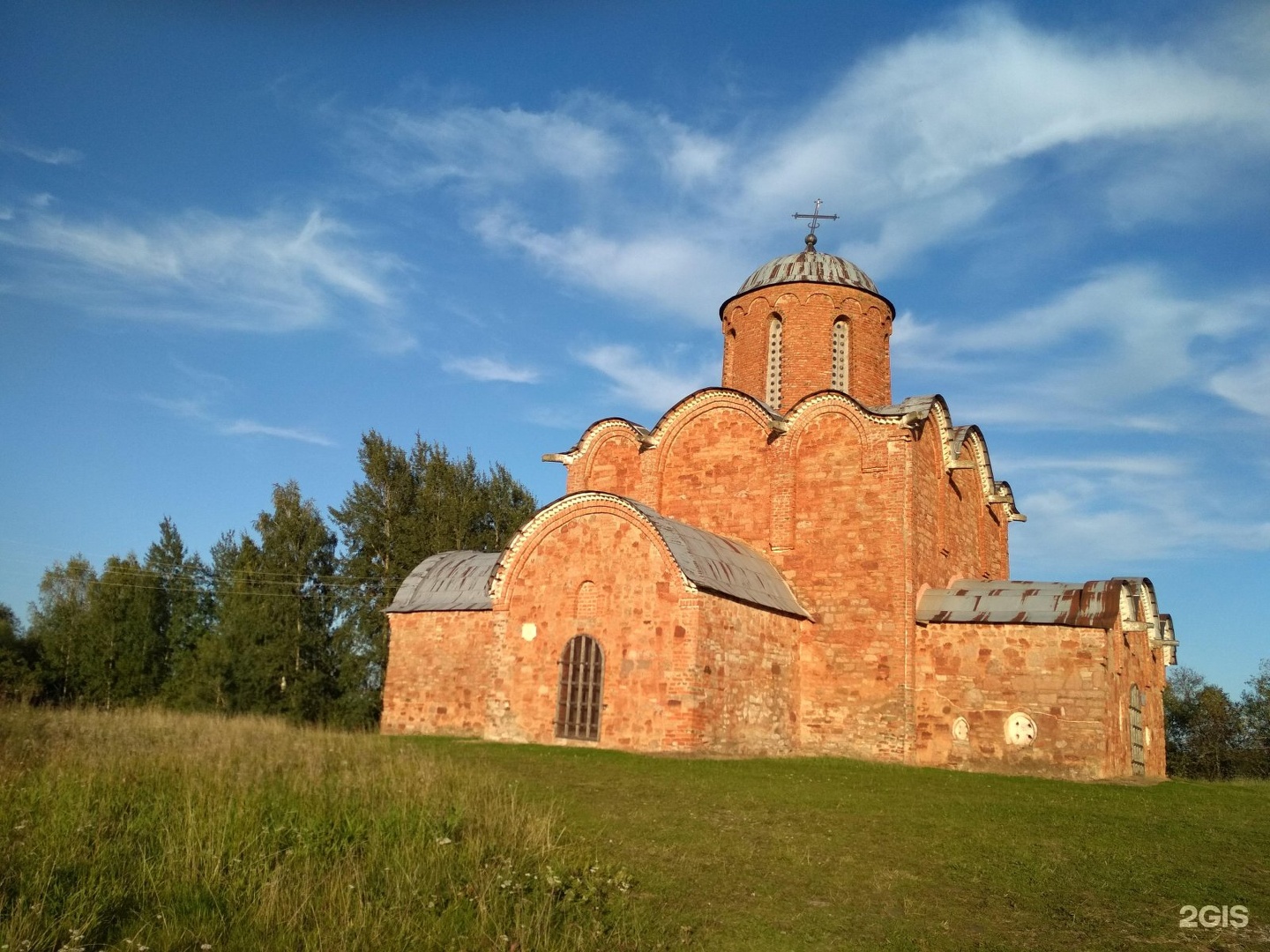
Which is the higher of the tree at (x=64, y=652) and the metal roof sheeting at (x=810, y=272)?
Result: the metal roof sheeting at (x=810, y=272)

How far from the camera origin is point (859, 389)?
22.9 m

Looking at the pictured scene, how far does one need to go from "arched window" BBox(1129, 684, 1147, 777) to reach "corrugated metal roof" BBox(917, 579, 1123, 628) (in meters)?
2.68

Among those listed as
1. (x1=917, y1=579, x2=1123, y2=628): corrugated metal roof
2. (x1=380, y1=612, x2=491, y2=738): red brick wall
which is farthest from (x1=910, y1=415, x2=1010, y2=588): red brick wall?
(x1=380, y1=612, x2=491, y2=738): red brick wall

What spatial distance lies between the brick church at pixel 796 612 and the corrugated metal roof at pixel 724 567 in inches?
2.6

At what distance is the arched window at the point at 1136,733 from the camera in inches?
736

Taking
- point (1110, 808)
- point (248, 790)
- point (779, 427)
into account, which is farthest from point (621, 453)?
point (248, 790)

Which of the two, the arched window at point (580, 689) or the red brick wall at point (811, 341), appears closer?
the arched window at point (580, 689)

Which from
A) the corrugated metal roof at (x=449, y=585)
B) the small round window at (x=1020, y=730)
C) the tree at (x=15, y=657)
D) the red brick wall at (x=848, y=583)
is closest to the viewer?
the small round window at (x=1020, y=730)

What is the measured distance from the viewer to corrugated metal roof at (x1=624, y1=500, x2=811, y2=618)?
1675cm

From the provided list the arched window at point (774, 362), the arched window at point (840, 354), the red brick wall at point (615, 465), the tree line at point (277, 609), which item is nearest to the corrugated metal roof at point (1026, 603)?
the arched window at point (840, 354)

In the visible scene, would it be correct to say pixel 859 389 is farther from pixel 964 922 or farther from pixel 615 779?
pixel 964 922

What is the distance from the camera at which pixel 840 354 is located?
23.2 m

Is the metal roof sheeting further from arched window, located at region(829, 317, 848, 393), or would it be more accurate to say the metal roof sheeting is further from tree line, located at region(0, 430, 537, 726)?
tree line, located at region(0, 430, 537, 726)

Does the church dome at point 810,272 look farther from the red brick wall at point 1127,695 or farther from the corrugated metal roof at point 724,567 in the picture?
the red brick wall at point 1127,695
